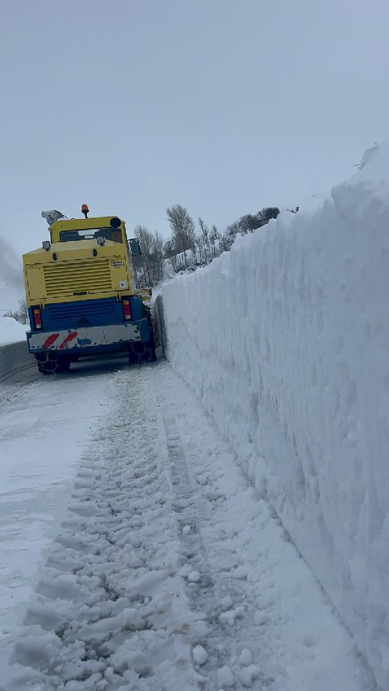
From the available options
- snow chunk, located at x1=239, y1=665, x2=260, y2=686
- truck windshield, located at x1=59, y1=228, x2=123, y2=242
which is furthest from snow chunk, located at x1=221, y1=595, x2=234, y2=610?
truck windshield, located at x1=59, y1=228, x2=123, y2=242

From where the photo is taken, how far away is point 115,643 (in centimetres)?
229

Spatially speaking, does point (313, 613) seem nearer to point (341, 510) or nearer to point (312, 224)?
point (341, 510)

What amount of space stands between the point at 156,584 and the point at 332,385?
4.83 ft

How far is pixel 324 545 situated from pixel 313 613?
0.28m

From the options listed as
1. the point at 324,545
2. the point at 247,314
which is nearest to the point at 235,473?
the point at 247,314

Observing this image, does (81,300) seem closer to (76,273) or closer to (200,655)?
(76,273)

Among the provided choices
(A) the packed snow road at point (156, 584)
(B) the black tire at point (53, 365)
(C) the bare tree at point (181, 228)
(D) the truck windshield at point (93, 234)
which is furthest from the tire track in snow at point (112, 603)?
(C) the bare tree at point (181, 228)

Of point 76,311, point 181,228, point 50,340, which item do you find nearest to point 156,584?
point 50,340

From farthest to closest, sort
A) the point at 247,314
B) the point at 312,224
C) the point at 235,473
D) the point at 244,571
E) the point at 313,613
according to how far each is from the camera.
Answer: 1. the point at 235,473
2. the point at 247,314
3. the point at 244,571
4. the point at 313,613
5. the point at 312,224

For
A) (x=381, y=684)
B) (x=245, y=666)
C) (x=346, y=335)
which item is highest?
(x=346, y=335)

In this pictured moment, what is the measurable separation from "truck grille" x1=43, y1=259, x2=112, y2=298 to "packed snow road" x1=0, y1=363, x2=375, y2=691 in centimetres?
638

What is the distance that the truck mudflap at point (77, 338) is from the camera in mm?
10758

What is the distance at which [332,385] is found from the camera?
1948mm

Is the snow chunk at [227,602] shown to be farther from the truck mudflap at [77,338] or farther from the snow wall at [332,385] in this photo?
the truck mudflap at [77,338]
